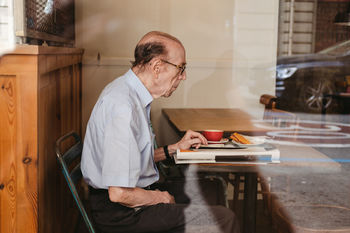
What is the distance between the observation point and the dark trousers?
1.71 metres

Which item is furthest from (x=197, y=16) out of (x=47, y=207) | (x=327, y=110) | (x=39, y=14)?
(x=327, y=110)

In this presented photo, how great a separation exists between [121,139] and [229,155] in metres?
0.54

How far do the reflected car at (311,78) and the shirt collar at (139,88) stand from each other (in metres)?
5.98

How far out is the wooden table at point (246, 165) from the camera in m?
1.98

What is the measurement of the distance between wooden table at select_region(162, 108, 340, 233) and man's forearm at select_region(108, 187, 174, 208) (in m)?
0.28

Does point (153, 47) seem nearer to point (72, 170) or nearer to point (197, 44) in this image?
point (72, 170)

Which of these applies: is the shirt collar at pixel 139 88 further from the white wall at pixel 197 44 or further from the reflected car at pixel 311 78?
the reflected car at pixel 311 78

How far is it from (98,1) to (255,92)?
6.24 feet

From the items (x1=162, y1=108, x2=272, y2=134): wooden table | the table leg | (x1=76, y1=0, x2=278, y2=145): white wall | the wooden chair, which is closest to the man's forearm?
the table leg

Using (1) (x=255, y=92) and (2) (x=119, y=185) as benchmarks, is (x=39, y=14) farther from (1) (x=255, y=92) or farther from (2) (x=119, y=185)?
(1) (x=255, y=92)

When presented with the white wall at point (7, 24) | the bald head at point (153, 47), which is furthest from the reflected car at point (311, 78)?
the white wall at point (7, 24)

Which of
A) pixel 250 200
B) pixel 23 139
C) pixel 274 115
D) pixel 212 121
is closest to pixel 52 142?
pixel 23 139

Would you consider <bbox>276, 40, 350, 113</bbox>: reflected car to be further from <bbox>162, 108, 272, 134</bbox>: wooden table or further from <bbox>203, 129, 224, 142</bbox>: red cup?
<bbox>203, 129, 224, 142</bbox>: red cup

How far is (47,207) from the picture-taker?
6.37 feet
